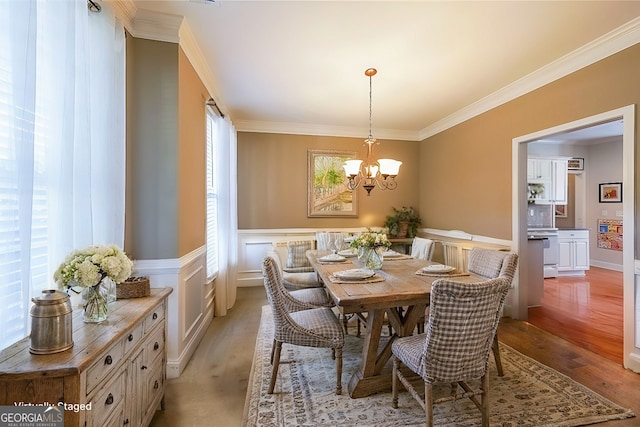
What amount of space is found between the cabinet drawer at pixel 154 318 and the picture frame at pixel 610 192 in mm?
8434

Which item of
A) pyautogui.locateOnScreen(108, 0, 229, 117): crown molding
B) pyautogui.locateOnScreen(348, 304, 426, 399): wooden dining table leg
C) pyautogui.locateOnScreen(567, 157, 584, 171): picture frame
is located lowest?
pyautogui.locateOnScreen(348, 304, 426, 399): wooden dining table leg

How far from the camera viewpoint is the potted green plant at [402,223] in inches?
203

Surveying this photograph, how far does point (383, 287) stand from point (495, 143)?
287cm

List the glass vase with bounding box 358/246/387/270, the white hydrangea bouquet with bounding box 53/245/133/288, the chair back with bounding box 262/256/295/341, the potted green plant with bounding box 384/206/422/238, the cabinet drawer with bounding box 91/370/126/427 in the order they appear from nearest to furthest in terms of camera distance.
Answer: the cabinet drawer with bounding box 91/370/126/427
the white hydrangea bouquet with bounding box 53/245/133/288
the chair back with bounding box 262/256/295/341
the glass vase with bounding box 358/246/387/270
the potted green plant with bounding box 384/206/422/238

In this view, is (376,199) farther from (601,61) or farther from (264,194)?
(601,61)

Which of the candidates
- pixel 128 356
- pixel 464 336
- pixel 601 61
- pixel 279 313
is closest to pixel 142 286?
pixel 128 356

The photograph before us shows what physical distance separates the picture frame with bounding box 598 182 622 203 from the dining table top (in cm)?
624

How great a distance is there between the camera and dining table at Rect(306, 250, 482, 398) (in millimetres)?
1841

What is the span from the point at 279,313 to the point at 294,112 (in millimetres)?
3233

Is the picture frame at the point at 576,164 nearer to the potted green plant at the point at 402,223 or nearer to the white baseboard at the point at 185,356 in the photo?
the potted green plant at the point at 402,223

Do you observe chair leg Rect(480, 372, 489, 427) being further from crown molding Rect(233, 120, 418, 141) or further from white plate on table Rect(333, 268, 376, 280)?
crown molding Rect(233, 120, 418, 141)

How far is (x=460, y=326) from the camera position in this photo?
1.50 m

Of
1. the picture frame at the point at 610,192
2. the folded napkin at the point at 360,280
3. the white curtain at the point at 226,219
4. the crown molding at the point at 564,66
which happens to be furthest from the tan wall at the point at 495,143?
the picture frame at the point at 610,192

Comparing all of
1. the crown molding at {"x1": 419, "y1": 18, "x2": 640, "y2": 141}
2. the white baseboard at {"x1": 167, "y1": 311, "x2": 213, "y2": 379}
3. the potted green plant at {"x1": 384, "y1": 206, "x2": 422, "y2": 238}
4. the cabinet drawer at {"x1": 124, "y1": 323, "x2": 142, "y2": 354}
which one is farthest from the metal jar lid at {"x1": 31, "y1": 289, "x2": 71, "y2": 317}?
the potted green plant at {"x1": 384, "y1": 206, "x2": 422, "y2": 238}
